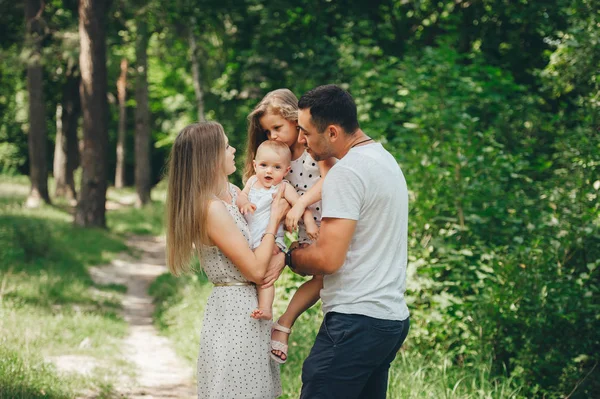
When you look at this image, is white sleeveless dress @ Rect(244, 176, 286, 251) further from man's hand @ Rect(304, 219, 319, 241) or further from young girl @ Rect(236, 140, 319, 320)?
man's hand @ Rect(304, 219, 319, 241)

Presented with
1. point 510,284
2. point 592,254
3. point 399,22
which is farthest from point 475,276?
point 399,22

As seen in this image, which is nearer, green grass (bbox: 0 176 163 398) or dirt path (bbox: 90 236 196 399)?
green grass (bbox: 0 176 163 398)

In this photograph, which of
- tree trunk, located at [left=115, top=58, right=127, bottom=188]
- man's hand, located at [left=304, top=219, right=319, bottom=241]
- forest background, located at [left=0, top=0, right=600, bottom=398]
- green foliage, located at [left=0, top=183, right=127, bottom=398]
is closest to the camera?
man's hand, located at [left=304, top=219, right=319, bottom=241]

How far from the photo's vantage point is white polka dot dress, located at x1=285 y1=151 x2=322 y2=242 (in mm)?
3707

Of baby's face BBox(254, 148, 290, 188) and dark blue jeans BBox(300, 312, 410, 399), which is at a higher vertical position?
baby's face BBox(254, 148, 290, 188)

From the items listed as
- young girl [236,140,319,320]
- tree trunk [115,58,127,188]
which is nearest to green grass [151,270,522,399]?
young girl [236,140,319,320]

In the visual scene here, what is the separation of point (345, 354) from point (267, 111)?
4.42ft

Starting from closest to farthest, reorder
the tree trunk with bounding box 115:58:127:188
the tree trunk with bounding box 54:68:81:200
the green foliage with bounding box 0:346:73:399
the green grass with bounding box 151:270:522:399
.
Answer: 1. the green foliage with bounding box 0:346:73:399
2. the green grass with bounding box 151:270:522:399
3. the tree trunk with bounding box 54:68:81:200
4. the tree trunk with bounding box 115:58:127:188

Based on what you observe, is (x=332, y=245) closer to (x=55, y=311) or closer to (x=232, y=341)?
(x=232, y=341)

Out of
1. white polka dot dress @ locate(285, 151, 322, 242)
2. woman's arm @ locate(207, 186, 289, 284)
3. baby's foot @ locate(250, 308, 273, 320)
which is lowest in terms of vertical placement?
baby's foot @ locate(250, 308, 273, 320)

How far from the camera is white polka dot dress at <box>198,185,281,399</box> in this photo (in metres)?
3.42

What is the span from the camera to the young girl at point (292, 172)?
352cm

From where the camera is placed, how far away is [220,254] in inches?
138

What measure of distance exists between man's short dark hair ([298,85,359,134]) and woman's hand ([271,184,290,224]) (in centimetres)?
50
